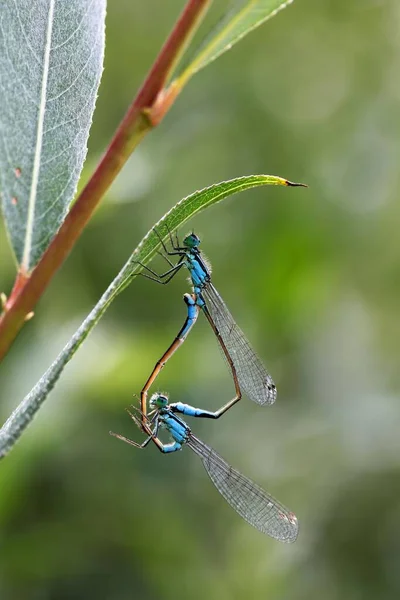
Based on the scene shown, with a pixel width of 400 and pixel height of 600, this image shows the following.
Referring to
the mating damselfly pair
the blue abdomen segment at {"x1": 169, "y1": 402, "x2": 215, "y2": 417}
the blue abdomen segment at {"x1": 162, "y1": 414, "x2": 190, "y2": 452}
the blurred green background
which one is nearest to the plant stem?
the blurred green background

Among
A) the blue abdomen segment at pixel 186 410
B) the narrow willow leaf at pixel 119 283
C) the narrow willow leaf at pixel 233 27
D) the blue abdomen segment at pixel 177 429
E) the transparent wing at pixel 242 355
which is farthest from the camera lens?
the blue abdomen segment at pixel 177 429

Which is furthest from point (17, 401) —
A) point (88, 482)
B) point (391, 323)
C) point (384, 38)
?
point (384, 38)

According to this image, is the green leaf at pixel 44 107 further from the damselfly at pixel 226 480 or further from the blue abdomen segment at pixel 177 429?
the blue abdomen segment at pixel 177 429

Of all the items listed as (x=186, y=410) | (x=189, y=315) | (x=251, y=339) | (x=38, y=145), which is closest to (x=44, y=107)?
(x=38, y=145)

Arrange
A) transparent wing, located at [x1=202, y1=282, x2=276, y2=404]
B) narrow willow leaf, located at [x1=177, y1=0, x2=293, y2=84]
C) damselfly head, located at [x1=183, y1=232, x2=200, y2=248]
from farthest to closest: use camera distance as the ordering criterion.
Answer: transparent wing, located at [x1=202, y1=282, x2=276, y2=404] → damselfly head, located at [x1=183, y1=232, x2=200, y2=248] → narrow willow leaf, located at [x1=177, y1=0, x2=293, y2=84]

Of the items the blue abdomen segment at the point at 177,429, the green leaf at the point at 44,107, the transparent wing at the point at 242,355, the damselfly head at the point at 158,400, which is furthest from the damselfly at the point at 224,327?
the green leaf at the point at 44,107

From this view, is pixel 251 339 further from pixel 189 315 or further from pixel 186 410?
pixel 189 315

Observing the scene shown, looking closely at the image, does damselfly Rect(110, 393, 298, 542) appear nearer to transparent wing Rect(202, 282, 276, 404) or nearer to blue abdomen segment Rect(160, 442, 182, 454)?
blue abdomen segment Rect(160, 442, 182, 454)
